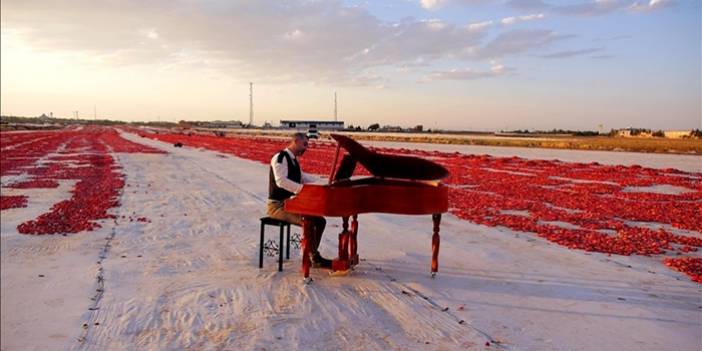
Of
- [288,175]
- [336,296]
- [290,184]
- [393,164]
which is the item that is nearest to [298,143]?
[288,175]

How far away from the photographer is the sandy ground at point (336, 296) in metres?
5.65

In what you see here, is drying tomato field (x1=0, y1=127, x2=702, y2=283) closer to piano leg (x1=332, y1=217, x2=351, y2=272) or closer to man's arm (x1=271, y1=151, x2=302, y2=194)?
piano leg (x1=332, y1=217, x2=351, y2=272)

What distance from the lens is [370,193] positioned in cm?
709

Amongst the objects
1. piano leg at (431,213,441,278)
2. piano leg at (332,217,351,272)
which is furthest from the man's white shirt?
piano leg at (431,213,441,278)

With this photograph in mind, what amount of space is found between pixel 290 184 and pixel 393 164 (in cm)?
149

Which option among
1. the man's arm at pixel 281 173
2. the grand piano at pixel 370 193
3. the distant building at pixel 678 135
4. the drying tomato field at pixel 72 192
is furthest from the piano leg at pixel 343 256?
the distant building at pixel 678 135

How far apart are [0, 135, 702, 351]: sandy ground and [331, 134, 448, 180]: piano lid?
1.50 m

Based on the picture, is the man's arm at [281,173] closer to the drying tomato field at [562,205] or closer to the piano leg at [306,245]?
the piano leg at [306,245]

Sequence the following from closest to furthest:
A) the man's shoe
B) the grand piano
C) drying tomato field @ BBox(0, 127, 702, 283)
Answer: the grand piano < the man's shoe < drying tomato field @ BBox(0, 127, 702, 283)

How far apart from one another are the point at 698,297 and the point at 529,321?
277 cm

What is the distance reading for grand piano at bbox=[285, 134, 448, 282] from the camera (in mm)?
6914

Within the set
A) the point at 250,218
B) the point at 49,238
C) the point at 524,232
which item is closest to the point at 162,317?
the point at 49,238

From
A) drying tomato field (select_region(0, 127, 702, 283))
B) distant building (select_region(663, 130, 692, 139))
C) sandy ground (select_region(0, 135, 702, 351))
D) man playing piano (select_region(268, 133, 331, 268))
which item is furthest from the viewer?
distant building (select_region(663, 130, 692, 139))

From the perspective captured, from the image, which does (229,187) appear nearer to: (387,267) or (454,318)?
(387,267)
